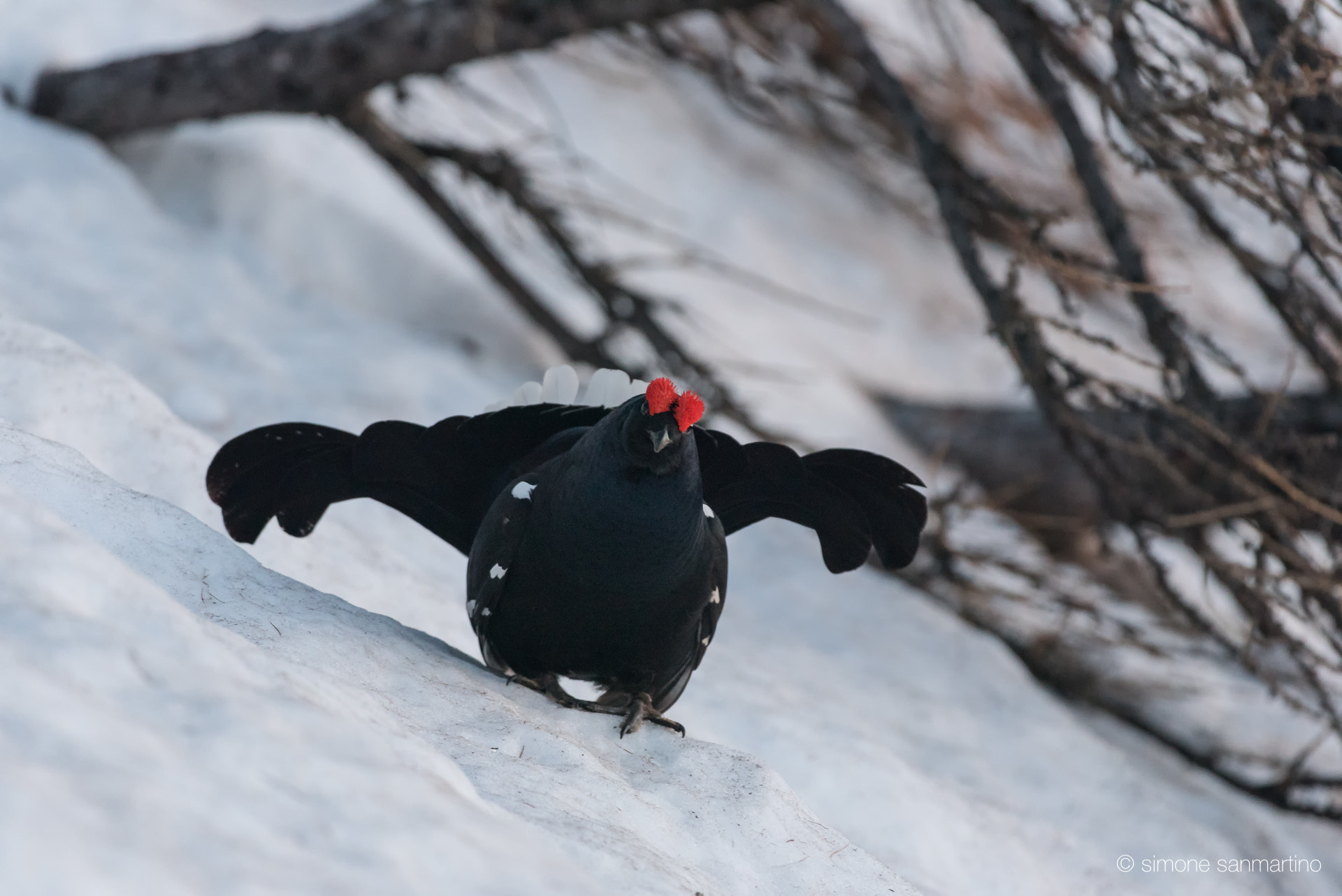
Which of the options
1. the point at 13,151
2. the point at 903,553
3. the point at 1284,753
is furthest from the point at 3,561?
the point at 1284,753

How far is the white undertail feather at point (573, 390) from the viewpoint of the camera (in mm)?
2320

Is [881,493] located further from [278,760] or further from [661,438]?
[278,760]

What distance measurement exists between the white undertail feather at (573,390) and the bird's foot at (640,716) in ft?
1.83

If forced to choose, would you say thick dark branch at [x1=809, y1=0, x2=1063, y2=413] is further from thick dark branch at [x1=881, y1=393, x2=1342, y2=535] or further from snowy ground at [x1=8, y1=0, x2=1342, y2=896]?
snowy ground at [x1=8, y1=0, x2=1342, y2=896]

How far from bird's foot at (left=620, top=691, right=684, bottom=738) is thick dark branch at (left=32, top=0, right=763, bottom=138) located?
2.22 m

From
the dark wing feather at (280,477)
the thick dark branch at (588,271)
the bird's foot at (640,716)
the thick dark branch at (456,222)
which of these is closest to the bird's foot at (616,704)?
the bird's foot at (640,716)

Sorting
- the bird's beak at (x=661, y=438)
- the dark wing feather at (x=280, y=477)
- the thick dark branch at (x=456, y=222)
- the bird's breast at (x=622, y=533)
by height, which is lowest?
the thick dark branch at (x=456, y=222)

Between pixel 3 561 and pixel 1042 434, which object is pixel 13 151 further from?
pixel 1042 434

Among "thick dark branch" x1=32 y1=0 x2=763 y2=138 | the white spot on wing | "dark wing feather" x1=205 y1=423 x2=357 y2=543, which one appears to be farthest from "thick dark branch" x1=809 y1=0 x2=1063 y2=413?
"dark wing feather" x1=205 y1=423 x2=357 y2=543

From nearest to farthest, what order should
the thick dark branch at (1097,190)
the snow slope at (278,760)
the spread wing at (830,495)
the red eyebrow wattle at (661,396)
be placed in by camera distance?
the snow slope at (278,760)
the red eyebrow wattle at (661,396)
the spread wing at (830,495)
the thick dark branch at (1097,190)

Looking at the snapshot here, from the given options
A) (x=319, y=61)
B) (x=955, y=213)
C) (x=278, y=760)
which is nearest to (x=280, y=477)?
(x=278, y=760)

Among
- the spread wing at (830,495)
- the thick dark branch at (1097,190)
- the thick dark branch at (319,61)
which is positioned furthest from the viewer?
the thick dark branch at (319,61)

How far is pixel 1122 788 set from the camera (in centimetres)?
319

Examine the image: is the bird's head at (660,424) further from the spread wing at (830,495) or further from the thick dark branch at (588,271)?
the thick dark branch at (588,271)
